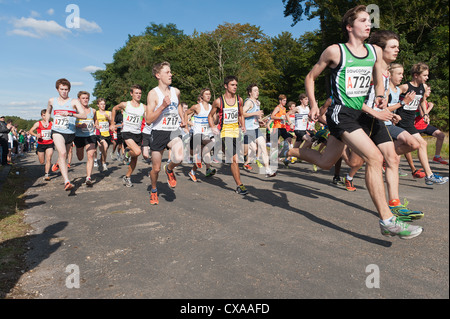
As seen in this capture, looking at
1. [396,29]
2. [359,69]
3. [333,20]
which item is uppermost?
[333,20]

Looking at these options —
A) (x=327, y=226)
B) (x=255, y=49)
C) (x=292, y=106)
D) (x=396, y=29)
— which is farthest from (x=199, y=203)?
(x=255, y=49)

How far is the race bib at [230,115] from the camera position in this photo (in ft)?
22.2

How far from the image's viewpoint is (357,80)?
3.73 metres

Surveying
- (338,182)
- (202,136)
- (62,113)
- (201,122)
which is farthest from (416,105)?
(62,113)

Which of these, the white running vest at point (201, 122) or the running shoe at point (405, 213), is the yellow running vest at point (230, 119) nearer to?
the white running vest at point (201, 122)

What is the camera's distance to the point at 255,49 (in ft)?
153

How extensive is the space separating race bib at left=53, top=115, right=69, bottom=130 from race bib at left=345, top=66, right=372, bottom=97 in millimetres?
5931

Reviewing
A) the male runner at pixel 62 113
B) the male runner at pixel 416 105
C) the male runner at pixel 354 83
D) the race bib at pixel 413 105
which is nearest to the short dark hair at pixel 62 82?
the male runner at pixel 62 113

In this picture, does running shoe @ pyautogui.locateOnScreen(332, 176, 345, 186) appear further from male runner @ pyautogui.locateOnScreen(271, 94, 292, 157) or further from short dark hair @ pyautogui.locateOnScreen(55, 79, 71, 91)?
short dark hair @ pyautogui.locateOnScreen(55, 79, 71, 91)

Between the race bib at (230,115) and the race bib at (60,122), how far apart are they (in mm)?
3474

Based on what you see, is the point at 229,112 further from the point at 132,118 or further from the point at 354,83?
the point at 354,83

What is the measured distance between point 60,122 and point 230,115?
3695mm
